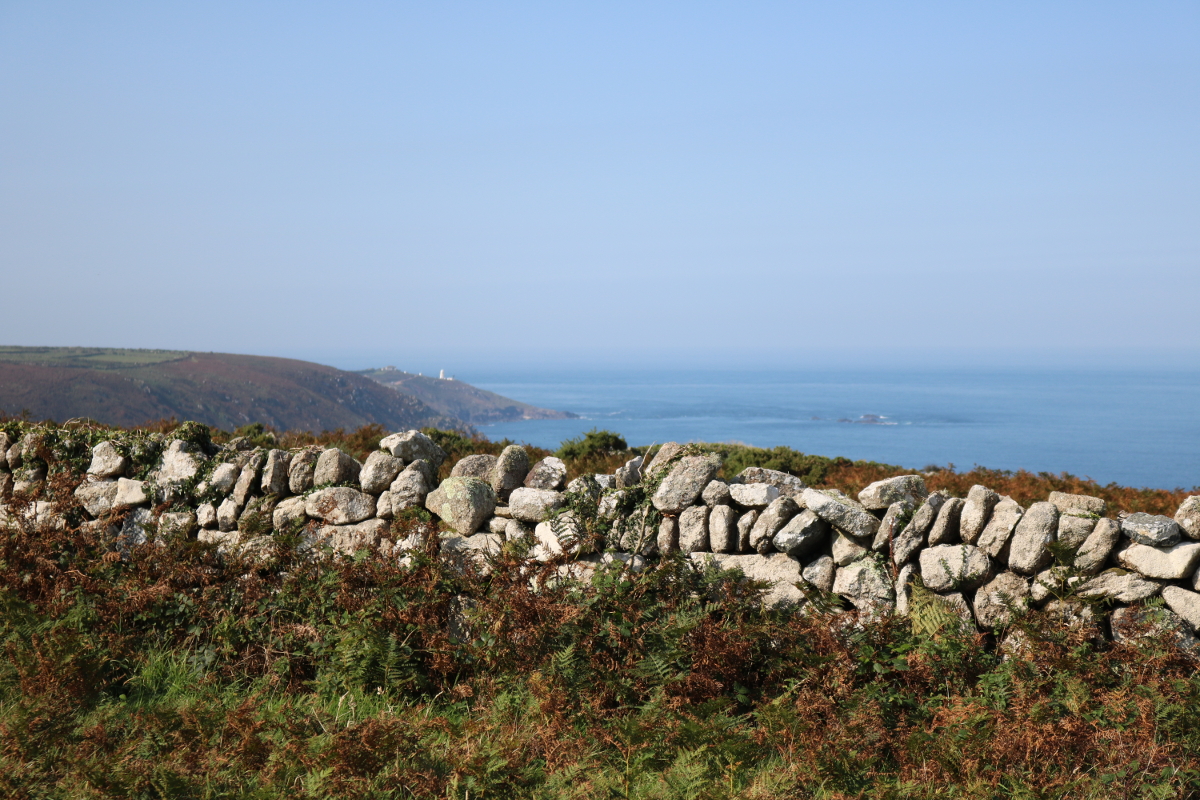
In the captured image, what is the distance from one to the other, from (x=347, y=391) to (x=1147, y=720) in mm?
23380

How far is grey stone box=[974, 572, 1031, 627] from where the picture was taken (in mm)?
4707

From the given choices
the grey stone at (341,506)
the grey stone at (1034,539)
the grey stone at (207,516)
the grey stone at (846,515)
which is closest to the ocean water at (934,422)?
the grey stone at (207,516)

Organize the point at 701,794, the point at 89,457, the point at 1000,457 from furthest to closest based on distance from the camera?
1. the point at 1000,457
2. the point at 89,457
3. the point at 701,794

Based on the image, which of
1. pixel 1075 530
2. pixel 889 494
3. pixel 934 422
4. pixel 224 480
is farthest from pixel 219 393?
pixel 934 422

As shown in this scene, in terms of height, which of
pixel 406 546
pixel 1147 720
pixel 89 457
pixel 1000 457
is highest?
pixel 89 457

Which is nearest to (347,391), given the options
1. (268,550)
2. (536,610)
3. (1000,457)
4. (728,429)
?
(728,429)

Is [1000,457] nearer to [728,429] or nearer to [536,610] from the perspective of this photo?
[728,429]

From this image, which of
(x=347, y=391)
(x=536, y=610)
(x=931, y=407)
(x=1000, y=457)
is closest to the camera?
(x=536, y=610)

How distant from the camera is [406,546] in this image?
5941mm

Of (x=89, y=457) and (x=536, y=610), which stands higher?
(x=89, y=457)

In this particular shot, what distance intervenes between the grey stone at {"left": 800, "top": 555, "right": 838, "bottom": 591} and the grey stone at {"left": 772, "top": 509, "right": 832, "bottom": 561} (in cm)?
13

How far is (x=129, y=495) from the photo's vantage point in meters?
7.17

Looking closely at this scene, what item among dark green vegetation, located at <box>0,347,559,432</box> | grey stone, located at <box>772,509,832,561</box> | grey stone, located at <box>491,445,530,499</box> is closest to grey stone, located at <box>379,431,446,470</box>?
grey stone, located at <box>491,445,530,499</box>

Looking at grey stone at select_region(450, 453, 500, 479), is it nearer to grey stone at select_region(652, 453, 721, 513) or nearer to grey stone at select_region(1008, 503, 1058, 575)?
grey stone at select_region(652, 453, 721, 513)
